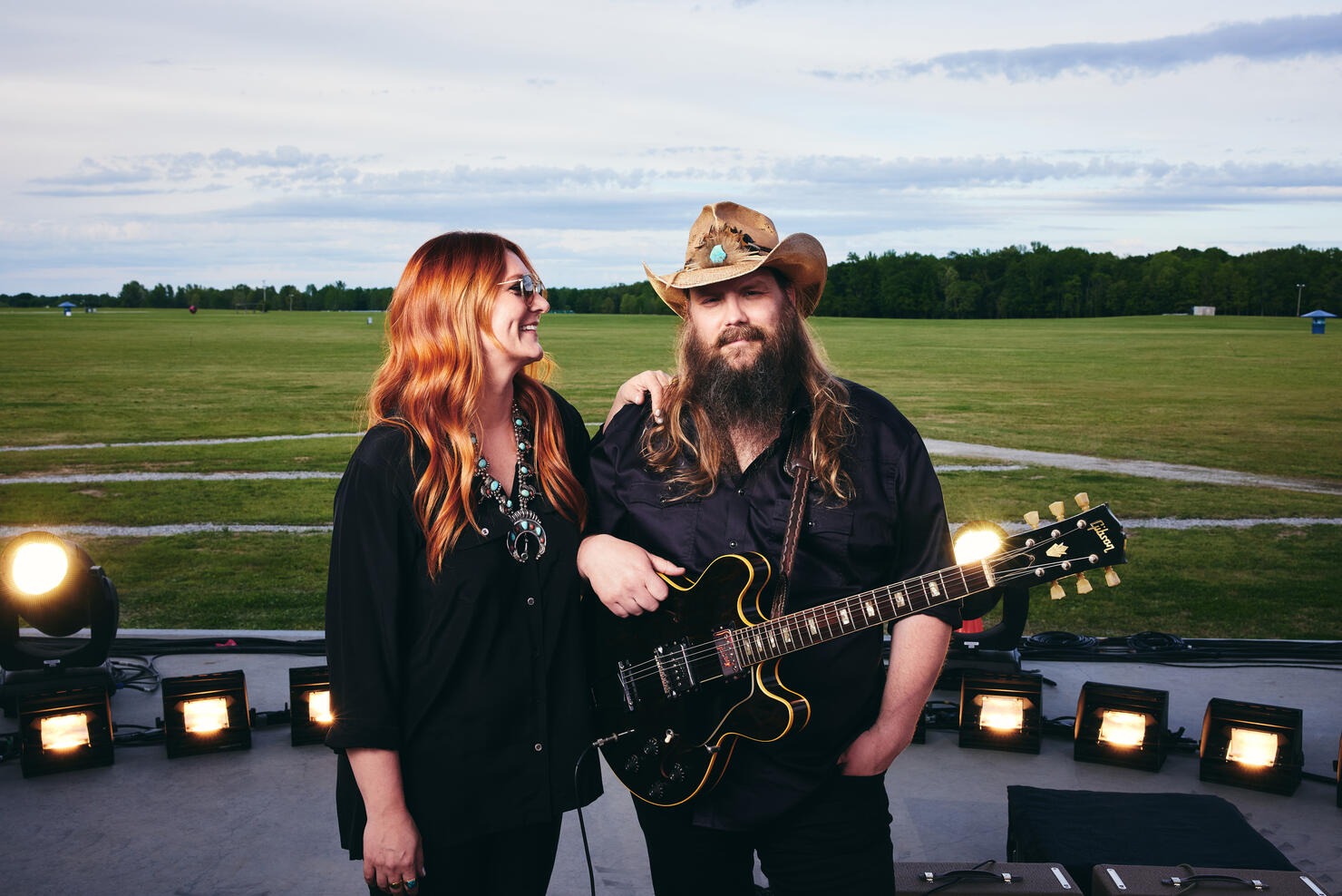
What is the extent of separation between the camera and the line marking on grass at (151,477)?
13656 millimetres

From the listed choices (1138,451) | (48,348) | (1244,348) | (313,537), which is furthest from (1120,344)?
(48,348)

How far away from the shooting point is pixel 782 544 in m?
2.66

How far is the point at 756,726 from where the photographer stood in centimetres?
254

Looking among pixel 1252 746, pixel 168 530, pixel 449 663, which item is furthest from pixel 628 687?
pixel 168 530

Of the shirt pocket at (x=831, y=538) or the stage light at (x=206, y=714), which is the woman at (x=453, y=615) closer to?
Answer: the shirt pocket at (x=831, y=538)

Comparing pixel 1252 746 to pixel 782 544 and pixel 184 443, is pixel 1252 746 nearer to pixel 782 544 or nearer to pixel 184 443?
Result: pixel 782 544

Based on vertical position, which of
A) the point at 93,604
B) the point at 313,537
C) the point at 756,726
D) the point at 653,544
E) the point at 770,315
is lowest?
the point at 313,537

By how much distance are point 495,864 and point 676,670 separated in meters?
0.68

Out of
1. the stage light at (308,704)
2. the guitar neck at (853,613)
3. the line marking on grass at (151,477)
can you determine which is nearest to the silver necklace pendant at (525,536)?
the guitar neck at (853,613)

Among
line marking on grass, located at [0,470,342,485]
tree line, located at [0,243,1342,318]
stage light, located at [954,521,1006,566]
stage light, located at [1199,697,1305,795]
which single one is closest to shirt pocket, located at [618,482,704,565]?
stage light, located at [954,521,1006,566]

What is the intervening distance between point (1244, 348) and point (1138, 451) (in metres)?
37.4

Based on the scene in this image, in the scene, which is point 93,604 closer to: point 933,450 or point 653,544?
point 653,544

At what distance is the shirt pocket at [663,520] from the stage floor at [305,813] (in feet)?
6.10

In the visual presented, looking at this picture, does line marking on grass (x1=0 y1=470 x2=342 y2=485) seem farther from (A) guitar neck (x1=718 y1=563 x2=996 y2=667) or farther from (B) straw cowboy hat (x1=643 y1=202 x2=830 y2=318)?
(A) guitar neck (x1=718 y1=563 x2=996 y2=667)
